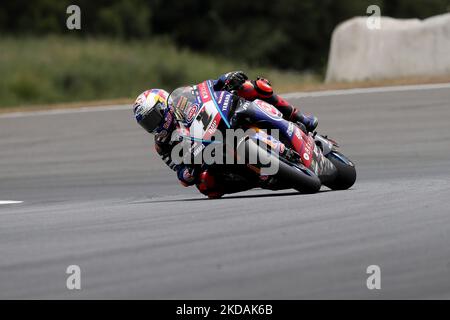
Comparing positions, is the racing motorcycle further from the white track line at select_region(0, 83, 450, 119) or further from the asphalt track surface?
the white track line at select_region(0, 83, 450, 119)

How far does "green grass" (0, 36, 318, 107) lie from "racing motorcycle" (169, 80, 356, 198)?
22.3 meters

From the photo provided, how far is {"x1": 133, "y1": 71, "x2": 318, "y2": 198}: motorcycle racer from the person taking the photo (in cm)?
1005

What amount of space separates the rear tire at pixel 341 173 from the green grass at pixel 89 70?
70.5ft

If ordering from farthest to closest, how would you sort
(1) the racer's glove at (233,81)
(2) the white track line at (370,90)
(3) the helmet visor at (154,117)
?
1. (2) the white track line at (370,90)
2. (1) the racer's glove at (233,81)
3. (3) the helmet visor at (154,117)

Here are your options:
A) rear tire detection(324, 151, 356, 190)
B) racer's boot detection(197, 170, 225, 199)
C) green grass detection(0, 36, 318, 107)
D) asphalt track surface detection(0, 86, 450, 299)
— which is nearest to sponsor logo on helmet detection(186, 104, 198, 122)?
racer's boot detection(197, 170, 225, 199)

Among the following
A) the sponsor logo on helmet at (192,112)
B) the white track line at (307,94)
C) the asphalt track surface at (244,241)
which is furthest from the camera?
the white track line at (307,94)

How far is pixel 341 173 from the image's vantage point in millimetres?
10742

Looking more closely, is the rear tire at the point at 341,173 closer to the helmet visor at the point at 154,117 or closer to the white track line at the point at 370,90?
the helmet visor at the point at 154,117

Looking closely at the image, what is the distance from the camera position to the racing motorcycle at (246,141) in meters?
9.53

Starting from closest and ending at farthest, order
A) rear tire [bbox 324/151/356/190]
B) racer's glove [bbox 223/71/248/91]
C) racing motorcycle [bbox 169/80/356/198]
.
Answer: racing motorcycle [bbox 169/80/356/198]
racer's glove [bbox 223/71/248/91]
rear tire [bbox 324/151/356/190]

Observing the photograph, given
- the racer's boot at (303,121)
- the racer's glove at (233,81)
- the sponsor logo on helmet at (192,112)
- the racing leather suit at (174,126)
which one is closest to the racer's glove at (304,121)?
the racer's boot at (303,121)

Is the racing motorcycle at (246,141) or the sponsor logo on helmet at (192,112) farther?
the sponsor logo on helmet at (192,112)

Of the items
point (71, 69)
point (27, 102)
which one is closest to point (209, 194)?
point (27, 102)
